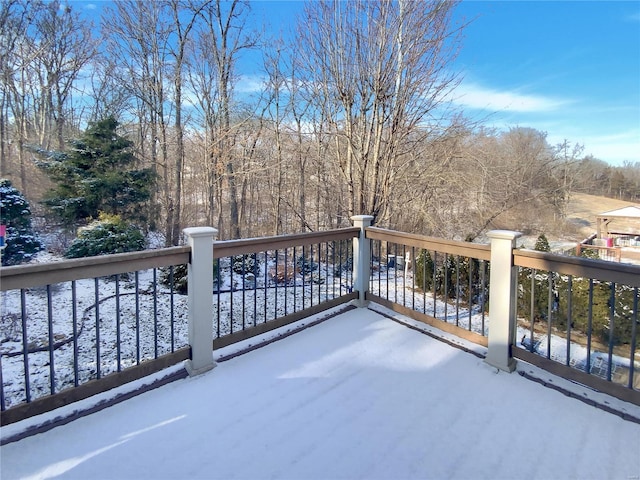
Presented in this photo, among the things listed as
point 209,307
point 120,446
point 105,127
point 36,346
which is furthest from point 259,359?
point 105,127

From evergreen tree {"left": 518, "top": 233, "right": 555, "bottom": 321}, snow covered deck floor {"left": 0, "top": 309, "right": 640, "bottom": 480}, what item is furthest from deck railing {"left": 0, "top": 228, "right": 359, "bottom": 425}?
evergreen tree {"left": 518, "top": 233, "right": 555, "bottom": 321}

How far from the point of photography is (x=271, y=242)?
278 centimetres

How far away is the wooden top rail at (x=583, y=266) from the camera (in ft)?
6.08

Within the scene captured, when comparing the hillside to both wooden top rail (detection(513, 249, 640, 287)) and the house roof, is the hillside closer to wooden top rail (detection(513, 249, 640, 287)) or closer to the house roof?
the house roof

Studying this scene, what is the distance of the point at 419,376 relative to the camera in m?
2.33

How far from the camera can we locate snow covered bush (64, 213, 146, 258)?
657cm

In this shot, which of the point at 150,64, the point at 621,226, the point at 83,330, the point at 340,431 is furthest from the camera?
the point at 621,226

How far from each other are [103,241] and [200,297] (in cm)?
554

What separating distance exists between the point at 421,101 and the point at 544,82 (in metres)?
7.44

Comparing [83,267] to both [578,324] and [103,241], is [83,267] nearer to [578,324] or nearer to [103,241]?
[103,241]

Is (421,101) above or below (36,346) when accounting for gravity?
above

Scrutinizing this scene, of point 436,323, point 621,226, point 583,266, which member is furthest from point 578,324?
point 621,226

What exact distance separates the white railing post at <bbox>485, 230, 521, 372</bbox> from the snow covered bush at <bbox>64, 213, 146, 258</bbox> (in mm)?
6695

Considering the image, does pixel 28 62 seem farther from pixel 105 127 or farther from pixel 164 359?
pixel 164 359
